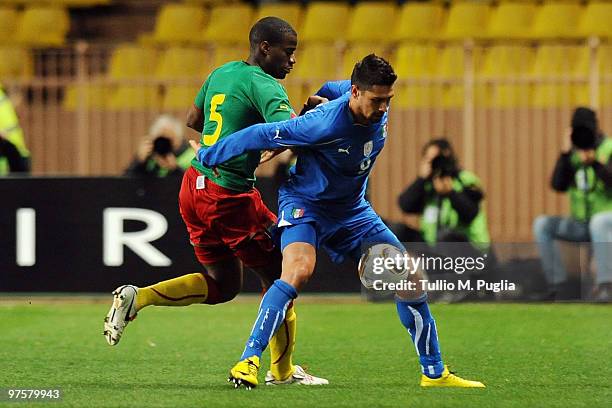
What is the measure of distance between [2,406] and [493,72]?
28.7 ft

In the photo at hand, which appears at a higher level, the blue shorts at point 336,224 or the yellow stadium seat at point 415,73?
the yellow stadium seat at point 415,73

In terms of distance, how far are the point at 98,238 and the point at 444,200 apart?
121 inches

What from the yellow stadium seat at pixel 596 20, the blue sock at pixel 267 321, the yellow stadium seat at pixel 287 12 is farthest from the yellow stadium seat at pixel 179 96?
the blue sock at pixel 267 321

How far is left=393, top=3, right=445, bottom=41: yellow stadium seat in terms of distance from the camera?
15.7 meters

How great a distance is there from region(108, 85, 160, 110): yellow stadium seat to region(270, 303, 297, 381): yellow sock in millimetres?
7095

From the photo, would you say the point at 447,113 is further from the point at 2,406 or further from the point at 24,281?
the point at 2,406

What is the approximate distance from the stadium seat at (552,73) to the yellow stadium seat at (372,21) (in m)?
2.48

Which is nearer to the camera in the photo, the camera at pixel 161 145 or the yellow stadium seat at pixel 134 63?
the camera at pixel 161 145

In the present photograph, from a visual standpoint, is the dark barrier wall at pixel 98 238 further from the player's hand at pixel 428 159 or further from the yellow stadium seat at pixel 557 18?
the yellow stadium seat at pixel 557 18

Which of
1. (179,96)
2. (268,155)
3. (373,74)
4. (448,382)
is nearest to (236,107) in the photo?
(268,155)

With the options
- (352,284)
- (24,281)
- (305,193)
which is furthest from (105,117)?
(305,193)

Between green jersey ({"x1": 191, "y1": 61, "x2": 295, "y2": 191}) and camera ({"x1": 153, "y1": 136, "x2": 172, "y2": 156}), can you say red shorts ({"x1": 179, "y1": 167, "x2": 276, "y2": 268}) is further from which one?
camera ({"x1": 153, "y1": 136, "x2": 172, "y2": 156})

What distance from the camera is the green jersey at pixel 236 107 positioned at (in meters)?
6.97

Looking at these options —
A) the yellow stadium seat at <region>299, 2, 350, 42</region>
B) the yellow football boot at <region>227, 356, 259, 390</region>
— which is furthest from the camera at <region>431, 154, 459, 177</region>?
the yellow football boot at <region>227, 356, 259, 390</region>
